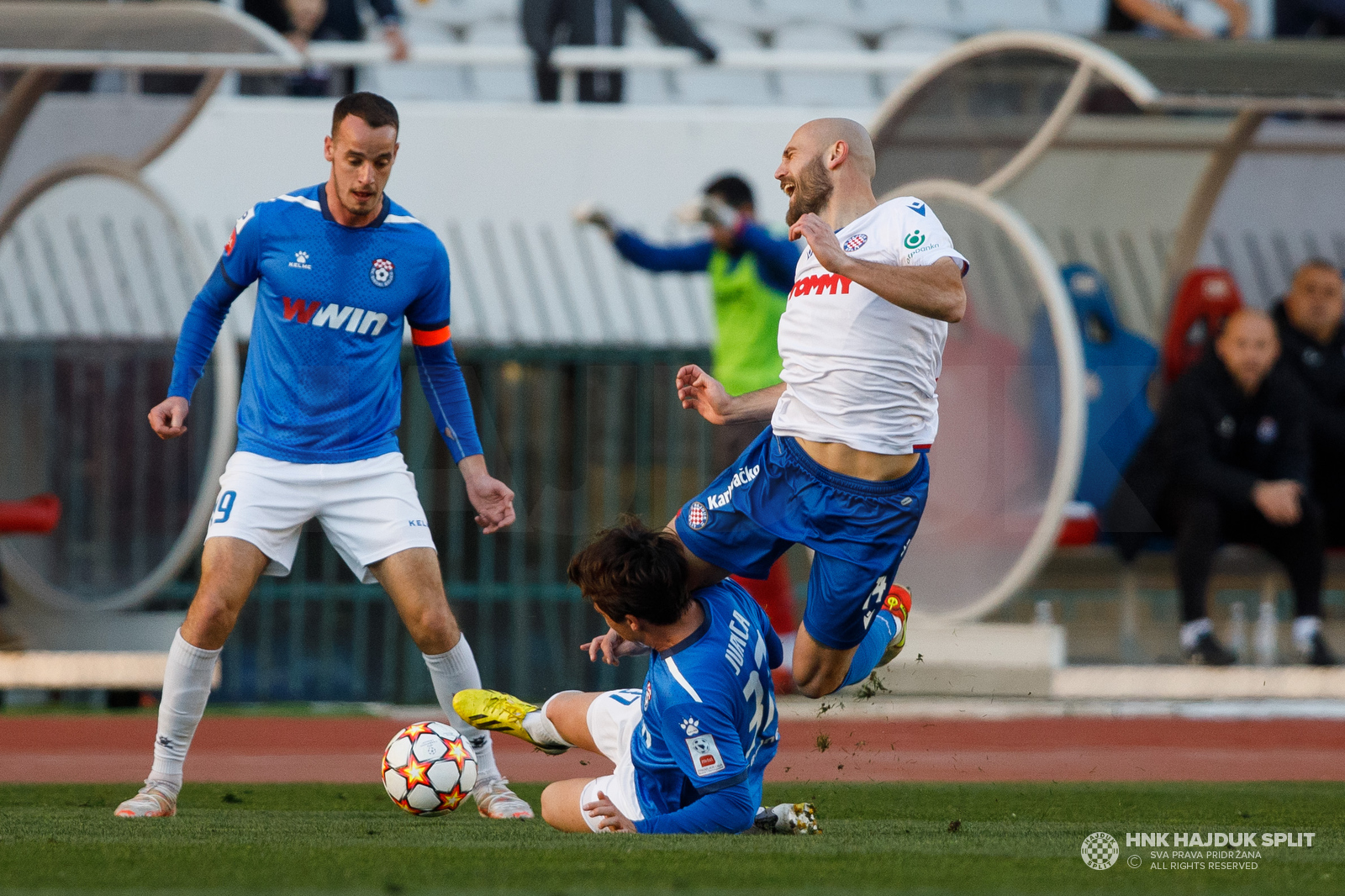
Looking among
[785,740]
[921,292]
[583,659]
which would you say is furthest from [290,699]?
[921,292]

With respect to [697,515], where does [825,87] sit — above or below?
above

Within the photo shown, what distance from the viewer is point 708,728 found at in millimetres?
4832

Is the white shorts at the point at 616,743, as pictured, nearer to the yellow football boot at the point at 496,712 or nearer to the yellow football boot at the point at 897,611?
the yellow football boot at the point at 496,712

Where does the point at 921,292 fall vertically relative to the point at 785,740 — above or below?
above

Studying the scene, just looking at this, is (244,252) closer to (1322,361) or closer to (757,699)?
(757,699)

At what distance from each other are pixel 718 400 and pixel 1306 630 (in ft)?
19.0

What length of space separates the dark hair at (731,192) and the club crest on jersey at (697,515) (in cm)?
420

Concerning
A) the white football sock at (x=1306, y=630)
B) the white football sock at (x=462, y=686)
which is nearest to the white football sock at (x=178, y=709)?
the white football sock at (x=462, y=686)

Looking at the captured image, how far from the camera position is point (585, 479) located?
1157 cm

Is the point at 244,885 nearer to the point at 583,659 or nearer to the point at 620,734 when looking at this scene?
the point at 620,734

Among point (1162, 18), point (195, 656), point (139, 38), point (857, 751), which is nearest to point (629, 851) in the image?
point (195, 656)

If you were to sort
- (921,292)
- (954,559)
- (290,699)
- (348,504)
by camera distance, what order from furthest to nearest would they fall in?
(290,699) → (954,559) → (348,504) → (921,292)

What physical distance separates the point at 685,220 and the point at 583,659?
3538mm

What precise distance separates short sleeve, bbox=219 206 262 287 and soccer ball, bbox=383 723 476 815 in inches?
62.0
